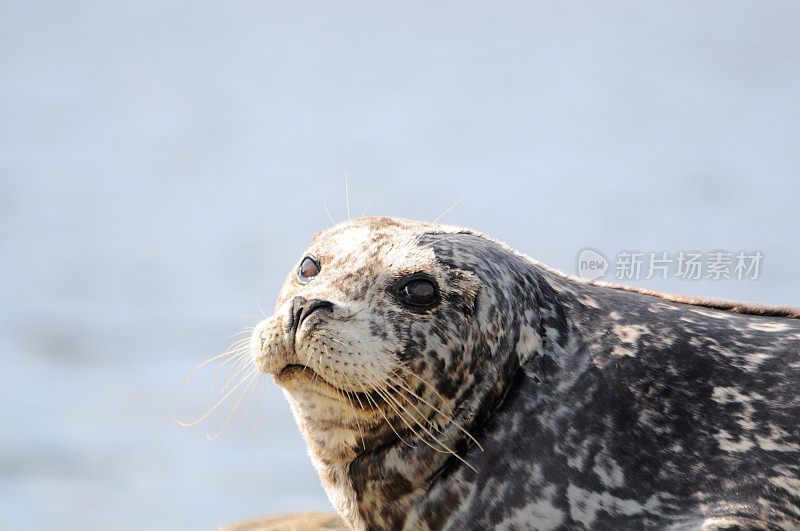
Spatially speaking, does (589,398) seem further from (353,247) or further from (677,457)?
(353,247)

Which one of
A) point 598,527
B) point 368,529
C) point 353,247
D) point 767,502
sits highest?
point 353,247

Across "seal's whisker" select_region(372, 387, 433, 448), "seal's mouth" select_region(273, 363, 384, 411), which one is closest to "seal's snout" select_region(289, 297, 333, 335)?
"seal's mouth" select_region(273, 363, 384, 411)

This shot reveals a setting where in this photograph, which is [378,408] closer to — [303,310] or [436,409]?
[436,409]

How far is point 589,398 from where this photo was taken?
515 cm

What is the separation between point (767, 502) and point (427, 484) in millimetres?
1913

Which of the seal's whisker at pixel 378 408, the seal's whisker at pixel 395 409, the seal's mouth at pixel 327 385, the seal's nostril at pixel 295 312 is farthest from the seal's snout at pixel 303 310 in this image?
the seal's whisker at pixel 395 409

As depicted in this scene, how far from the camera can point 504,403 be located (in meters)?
5.14

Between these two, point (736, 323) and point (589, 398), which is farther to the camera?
point (736, 323)

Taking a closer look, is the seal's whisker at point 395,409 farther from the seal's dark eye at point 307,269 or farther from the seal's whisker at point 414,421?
the seal's dark eye at point 307,269

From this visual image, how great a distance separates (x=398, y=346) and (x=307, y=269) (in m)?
0.99

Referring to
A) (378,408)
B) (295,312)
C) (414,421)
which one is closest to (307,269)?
(295,312)

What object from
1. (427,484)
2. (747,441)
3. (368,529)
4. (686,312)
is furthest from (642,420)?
(368,529)

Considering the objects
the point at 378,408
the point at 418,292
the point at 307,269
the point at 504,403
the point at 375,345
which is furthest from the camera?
the point at 307,269

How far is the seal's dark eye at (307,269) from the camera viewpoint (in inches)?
215
